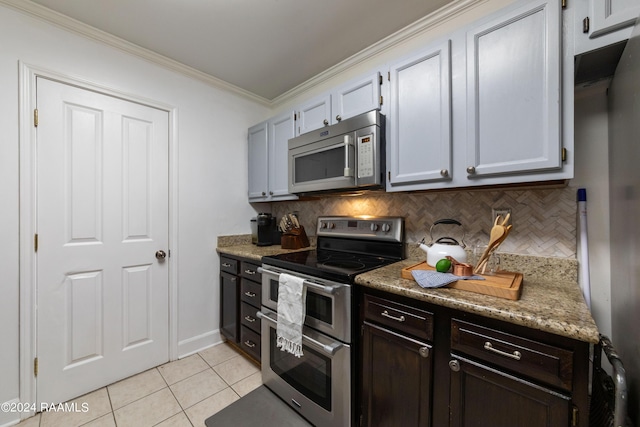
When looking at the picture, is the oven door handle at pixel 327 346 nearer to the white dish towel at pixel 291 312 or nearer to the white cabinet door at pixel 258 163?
the white dish towel at pixel 291 312

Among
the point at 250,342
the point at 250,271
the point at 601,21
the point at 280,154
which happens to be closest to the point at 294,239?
the point at 250,271

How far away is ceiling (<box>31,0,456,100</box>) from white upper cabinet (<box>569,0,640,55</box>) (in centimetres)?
78

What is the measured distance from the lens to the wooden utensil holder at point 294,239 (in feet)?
7.45

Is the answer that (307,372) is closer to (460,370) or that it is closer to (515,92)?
(460,370)

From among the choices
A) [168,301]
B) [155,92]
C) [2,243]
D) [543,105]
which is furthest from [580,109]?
[2,243]

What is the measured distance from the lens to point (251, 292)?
2.01m

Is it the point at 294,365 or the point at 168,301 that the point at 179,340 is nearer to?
the point at 168,301

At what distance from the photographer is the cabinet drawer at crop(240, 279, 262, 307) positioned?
194cm

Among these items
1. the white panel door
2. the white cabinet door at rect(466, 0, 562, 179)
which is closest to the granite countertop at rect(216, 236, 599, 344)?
the white cabinet door at rect(466, 0, 562, 179)

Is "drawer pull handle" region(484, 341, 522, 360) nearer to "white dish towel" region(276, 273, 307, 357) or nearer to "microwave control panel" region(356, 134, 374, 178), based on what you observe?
"white dish towel" region(276, 273, 307, 357)

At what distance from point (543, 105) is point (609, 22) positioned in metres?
0.31

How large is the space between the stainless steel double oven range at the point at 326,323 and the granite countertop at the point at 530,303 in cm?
19

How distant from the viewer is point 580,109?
1259 mm

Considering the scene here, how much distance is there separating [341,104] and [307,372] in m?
1.78
